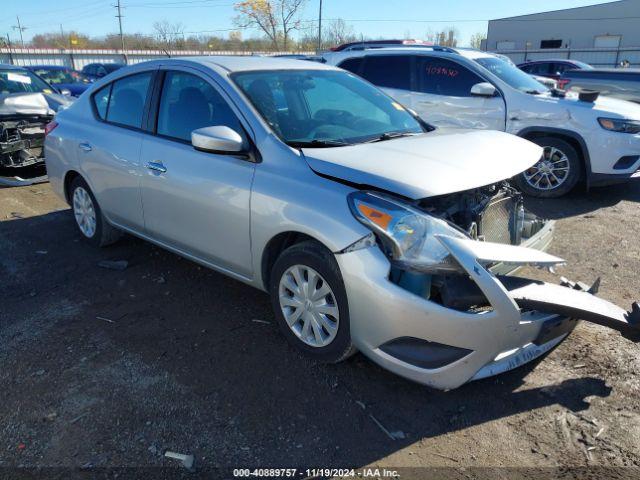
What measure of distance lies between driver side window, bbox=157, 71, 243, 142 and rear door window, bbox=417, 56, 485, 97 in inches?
184

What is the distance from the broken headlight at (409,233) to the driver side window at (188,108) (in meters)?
1.25

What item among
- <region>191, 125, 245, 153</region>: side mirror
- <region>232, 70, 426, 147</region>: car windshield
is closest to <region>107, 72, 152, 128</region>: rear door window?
<region>232, 70, 426, 147</region>: car windshield

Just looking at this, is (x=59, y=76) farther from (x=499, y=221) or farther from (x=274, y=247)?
(x=499, y=221)

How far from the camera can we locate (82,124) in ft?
15.9

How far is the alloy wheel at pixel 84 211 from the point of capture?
503cm

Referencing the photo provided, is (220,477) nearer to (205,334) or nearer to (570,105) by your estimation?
(205,334)

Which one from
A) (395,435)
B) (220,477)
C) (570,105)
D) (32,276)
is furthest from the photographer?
(570,105)

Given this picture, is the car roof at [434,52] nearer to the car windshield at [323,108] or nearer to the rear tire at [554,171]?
the rear tire at [554,171]

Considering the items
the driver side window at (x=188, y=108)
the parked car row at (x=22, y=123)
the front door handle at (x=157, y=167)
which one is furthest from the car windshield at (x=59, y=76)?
the front door handle at (x=157, y=167)

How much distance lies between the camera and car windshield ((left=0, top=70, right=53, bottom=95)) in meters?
8.43

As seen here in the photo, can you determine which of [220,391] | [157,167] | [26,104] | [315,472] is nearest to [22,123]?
[26,104]

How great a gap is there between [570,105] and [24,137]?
7641mm

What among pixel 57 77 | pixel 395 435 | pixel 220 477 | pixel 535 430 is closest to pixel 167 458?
pixel 220 477

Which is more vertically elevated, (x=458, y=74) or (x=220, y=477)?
(x=458, y=74)
